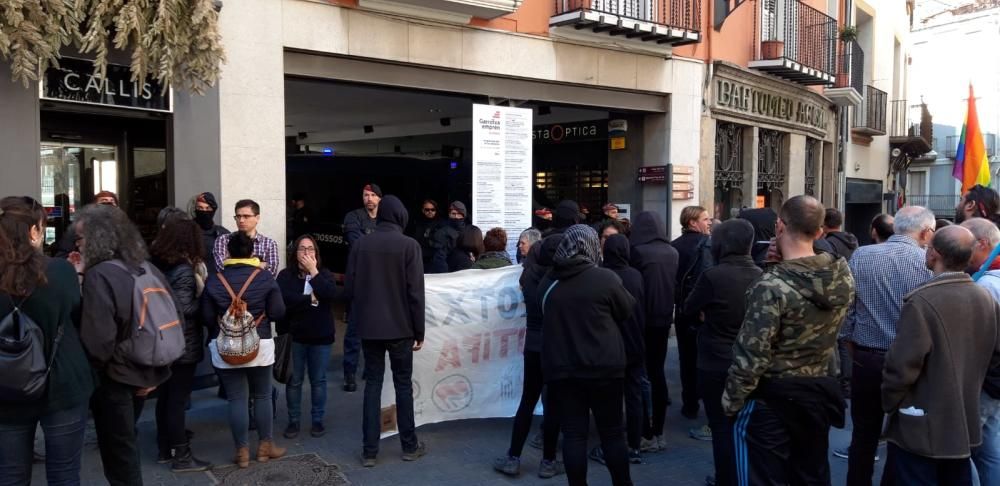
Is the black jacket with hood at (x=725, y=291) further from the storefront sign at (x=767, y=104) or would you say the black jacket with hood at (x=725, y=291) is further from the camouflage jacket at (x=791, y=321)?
the storefront sign at (x=767, y=104)

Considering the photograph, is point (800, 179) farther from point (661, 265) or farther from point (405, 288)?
point (405, 288)

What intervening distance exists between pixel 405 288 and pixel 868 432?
10.2 ft

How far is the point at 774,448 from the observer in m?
3.70

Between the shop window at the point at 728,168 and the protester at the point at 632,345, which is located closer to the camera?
the protester at the point at 632,345

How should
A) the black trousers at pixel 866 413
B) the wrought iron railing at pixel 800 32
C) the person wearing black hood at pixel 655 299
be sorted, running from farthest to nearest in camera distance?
the wrought iron railing at pixel 800 32 → the person wearing black hood at pixel 655 299 → the black trousers at pixel 866 413

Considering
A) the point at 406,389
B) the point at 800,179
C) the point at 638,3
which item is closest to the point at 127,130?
the point at 406,389

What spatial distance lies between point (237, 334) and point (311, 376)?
3.65 feet

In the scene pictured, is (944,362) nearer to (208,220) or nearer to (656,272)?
(656,272)

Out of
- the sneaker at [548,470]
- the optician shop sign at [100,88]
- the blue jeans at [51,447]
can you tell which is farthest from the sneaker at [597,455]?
the optician shop sign at [100,88]

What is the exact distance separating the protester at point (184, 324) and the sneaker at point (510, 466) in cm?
201

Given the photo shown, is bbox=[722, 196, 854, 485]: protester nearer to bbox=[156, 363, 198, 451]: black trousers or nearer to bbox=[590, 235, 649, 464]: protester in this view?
bbox=[590, 235, 649, 464]: protester

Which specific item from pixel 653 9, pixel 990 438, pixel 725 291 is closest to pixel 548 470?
pixel 725 291

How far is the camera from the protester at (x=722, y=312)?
4.43m

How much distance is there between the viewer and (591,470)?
5359 millimetres
